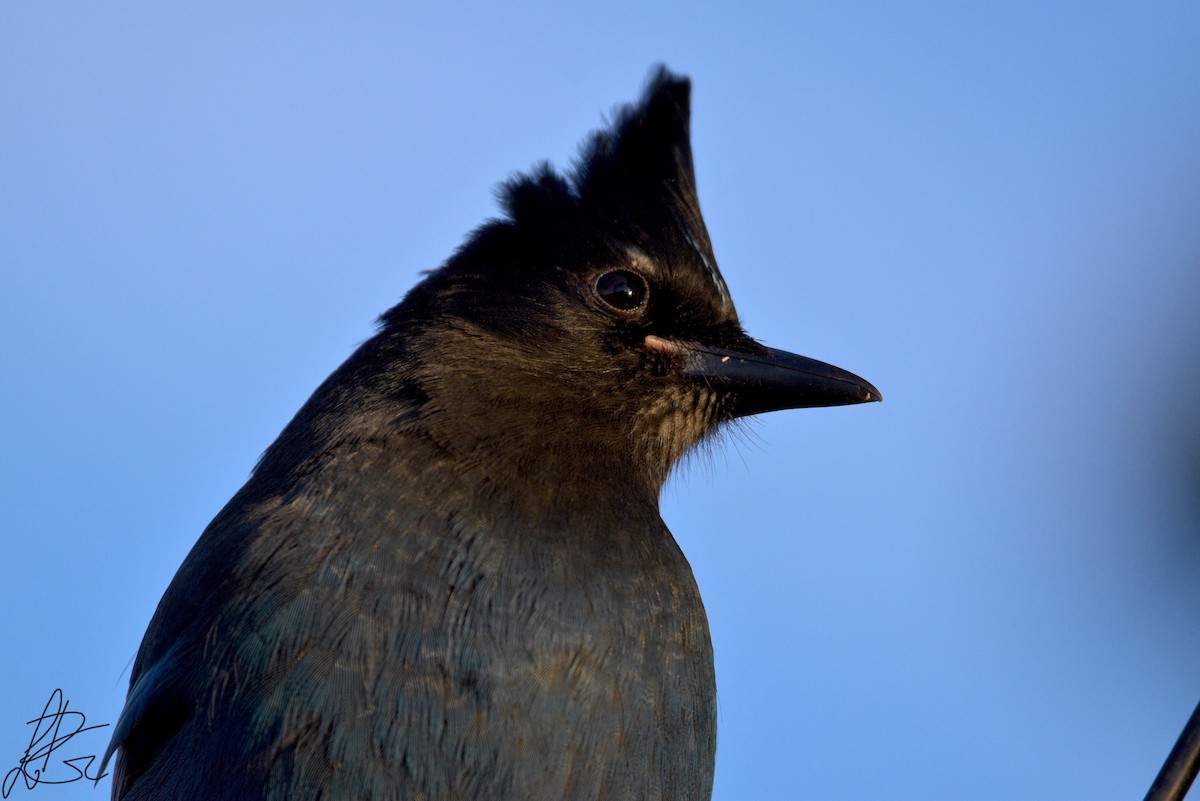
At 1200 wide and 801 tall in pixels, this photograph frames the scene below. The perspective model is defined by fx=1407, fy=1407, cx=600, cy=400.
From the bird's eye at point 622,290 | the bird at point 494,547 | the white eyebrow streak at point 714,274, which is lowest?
the bird at point 494,547

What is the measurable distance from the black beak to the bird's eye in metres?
0.21

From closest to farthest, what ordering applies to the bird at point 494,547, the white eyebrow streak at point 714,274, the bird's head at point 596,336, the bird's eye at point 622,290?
the bird at point 494,547, the bird's head at point 596,336, the bird's eye at point 622,290, the white eyebrow streak at point 714,274

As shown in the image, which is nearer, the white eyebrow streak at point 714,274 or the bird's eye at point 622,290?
the bird's eye at point 622,290

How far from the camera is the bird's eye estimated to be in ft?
14.0

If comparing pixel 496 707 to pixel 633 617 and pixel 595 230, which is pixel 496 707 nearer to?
pixel 633 617

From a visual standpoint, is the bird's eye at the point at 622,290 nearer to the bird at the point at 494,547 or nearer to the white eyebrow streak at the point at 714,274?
the bird at the point at 494,547

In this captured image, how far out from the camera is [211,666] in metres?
3.44

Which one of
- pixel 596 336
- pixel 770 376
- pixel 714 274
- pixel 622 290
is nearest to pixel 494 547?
pixel 596 336

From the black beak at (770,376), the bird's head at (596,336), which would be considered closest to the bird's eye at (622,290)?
the bird's head at (596,336)

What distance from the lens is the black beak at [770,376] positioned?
14.2 feet

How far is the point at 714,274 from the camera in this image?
452 cm

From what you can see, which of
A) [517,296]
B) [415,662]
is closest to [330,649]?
[415,662]

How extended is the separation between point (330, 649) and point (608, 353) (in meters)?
1.37

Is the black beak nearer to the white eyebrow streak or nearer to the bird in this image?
the bird
